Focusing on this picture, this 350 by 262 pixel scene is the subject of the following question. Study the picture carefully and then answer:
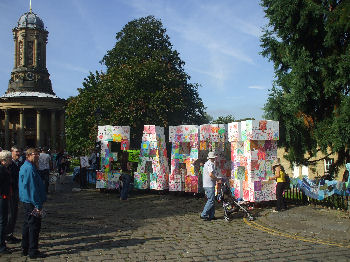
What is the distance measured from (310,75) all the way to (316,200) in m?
5.69

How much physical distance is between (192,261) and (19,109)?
66.1 metres

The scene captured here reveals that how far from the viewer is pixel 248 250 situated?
7.74 metres

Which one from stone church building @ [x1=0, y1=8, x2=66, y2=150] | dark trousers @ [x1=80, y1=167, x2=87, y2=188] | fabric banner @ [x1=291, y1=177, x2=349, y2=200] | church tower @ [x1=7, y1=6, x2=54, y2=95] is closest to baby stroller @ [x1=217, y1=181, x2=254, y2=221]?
fabric banner @ [x1=291, y1=177, x2=349, y2=200]

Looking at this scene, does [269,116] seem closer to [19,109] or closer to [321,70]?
[321,70]

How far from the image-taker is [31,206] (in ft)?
23.7

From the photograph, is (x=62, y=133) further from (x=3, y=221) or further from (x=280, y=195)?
(x=3, y=221)

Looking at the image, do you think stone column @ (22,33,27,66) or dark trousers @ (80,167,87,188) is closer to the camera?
dark trousers @ (80,167,87,188)

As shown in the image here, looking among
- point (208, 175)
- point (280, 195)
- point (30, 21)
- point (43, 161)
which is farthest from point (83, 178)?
point (30, 21)

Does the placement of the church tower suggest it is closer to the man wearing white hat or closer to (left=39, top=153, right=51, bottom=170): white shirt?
(left=39, top=153, right=51, bottom=170): white shirt

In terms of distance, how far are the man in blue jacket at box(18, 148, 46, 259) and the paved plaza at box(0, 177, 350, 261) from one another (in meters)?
0.25

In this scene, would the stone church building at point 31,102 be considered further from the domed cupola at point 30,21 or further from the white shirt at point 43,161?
the white shirt at point 43,161

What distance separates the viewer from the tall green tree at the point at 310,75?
50.0ft

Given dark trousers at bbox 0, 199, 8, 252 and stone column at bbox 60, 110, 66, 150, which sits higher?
stone column at bbox 60, 110, 66, 150

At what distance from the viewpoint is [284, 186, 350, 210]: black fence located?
12.4m
